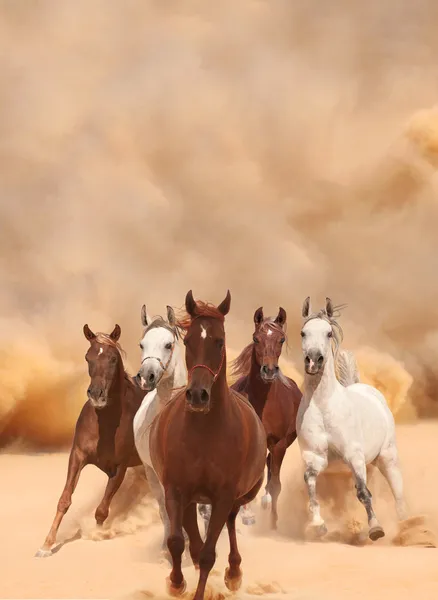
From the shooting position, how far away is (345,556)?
28.9ft

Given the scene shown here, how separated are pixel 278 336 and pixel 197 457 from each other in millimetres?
3449

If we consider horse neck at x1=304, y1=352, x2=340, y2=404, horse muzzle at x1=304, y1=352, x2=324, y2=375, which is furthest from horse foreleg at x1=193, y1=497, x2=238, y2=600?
horse neck at x1=304, y1=352, x2=340, y2=404

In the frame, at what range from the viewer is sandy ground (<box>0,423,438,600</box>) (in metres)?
7.83

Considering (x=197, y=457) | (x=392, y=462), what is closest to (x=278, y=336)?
(x=392, y=462)

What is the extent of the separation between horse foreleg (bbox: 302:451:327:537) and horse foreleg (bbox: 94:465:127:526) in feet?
6.30

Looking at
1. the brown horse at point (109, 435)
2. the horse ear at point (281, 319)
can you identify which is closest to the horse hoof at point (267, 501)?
the brown horse at point (109, 435)

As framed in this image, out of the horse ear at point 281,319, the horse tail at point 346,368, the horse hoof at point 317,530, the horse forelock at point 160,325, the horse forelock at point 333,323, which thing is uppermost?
the horse tail at point 346,368

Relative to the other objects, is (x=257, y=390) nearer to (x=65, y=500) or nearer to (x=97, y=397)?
(x=97, y=397)

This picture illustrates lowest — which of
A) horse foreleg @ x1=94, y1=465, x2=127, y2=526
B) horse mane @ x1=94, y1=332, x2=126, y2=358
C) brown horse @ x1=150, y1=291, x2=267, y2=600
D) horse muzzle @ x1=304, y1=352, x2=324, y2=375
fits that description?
brown horse @ x1=150, y1=291, x2=267, y2=600

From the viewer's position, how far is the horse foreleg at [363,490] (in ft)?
29.3

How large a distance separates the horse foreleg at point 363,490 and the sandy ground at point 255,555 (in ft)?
0.70

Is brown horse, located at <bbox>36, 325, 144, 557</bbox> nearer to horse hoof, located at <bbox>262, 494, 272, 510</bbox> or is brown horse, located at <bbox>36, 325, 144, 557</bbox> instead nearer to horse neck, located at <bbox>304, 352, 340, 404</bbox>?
horse hoof, located at <bbox>262, 494, 272, 510</bbox>

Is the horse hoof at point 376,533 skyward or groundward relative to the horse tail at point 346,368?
groundward

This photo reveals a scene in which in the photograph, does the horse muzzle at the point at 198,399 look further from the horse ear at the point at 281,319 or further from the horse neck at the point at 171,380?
the horse ear at the point at 281,319
